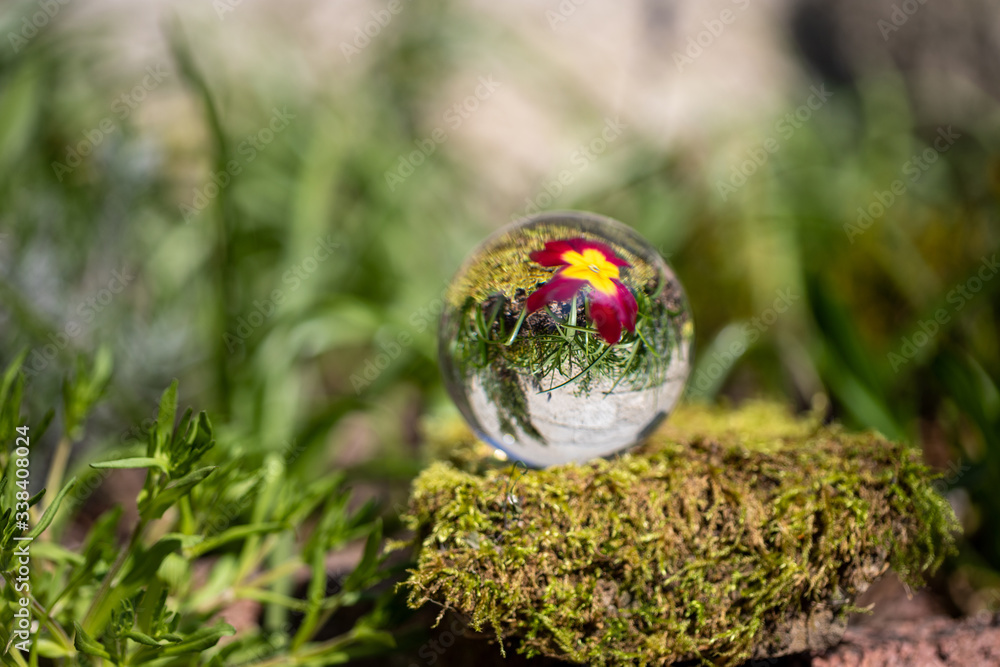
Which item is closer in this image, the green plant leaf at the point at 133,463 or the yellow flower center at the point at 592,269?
the green plant leaf at the point at 133,463

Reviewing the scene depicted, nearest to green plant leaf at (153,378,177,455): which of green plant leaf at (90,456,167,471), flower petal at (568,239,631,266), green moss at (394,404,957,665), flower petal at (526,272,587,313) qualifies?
green plant leaf at (90,456,167,471)

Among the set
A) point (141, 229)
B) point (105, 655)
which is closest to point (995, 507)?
point (105, 655)

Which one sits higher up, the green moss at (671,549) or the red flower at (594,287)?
the red flower at (594,287)

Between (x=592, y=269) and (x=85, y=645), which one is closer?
(x=85, y=645)

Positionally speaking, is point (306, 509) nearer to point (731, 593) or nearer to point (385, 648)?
point (385, 648)

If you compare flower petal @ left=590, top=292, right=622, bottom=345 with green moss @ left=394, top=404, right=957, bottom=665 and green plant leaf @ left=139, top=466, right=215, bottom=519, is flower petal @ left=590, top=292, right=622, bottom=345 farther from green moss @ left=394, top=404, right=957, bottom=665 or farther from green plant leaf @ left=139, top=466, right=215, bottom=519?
green plant leaf @ left=139, top=466, right=215, bottom=519

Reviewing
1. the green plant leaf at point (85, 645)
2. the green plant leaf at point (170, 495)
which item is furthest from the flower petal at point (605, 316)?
the green plant leaf at point (85, 645)

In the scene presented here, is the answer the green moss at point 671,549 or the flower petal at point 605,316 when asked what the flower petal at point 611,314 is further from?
the green moss at point 671,549

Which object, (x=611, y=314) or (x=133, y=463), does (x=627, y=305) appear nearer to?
(x=611, y=314)

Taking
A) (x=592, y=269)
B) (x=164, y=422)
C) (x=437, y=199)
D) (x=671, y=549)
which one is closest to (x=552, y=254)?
(x=592, y=269)
